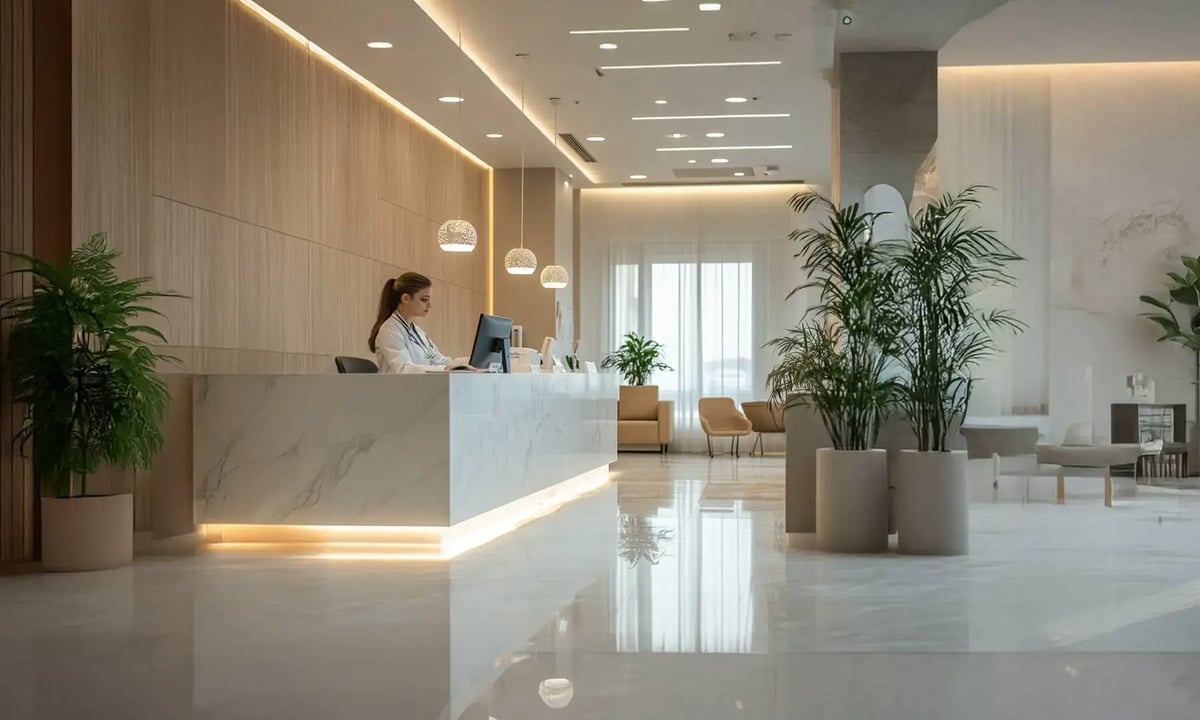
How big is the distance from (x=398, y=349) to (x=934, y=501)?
3539 mm

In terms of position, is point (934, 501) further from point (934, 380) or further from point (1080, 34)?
point (1080, 34)

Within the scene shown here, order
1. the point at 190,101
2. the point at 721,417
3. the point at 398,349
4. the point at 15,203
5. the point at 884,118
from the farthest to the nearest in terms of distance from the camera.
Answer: the point at 721,417
the point at 884,118
the point at 398,349
the point at 190,101
the point at 15,203

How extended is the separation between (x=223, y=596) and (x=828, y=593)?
2.68 m

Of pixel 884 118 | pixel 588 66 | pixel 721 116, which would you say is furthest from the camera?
pixel 721 116

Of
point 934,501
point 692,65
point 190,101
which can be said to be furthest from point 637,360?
point 934,501

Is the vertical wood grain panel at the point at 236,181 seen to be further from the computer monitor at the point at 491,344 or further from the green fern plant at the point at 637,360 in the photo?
the green fern plant at the point at 637,360

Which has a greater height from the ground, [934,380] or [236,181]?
[236,181]

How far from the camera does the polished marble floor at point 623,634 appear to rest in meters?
3.29

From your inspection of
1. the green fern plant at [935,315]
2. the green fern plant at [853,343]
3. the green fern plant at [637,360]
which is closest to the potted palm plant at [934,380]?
the green fern plant at [935,315]

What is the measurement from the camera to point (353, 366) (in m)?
7.15

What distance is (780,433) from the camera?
51.8 ft

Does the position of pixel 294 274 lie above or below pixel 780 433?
above

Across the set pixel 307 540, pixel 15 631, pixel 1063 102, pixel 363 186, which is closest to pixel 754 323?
pixel 1063 102

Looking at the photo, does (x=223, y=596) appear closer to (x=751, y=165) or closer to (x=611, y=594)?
(x=611, y=594)
